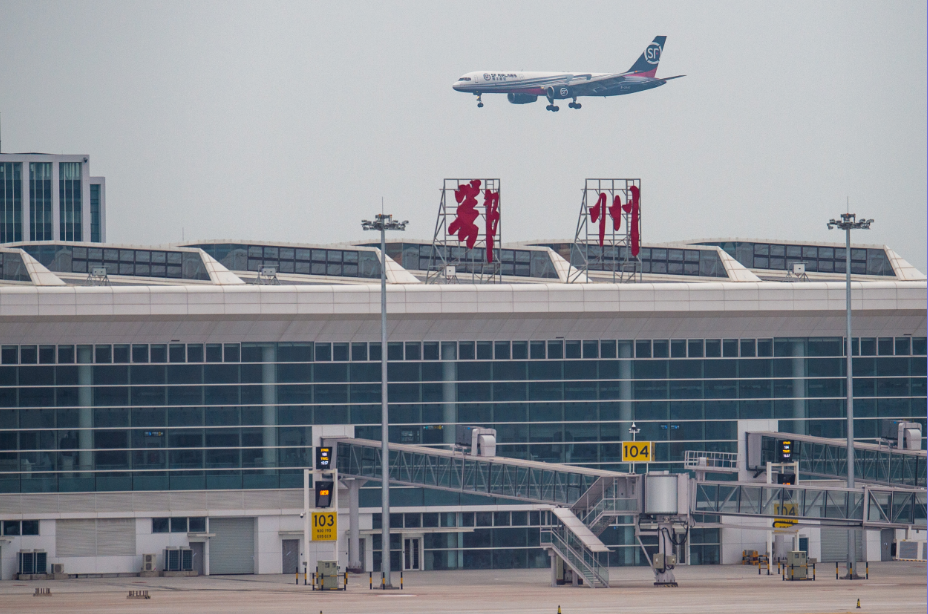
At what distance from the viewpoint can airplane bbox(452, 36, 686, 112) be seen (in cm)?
13800

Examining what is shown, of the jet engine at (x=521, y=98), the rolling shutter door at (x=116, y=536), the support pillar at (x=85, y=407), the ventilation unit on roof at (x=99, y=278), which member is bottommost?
the rolling shutter door at (x=116, y=536)


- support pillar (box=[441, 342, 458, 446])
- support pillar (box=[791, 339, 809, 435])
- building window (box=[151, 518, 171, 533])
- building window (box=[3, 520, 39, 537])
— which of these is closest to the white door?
support pillar (box=[441, 342, 458, 446])

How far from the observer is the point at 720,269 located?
3346 inches

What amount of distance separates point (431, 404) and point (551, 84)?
6982 centimetres

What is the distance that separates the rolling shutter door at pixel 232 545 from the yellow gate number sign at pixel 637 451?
21.7m

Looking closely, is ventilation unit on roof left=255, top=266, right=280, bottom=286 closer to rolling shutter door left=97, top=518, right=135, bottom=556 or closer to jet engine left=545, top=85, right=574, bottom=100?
rolling shutter door left=97, top=518, right=135, bottom=556

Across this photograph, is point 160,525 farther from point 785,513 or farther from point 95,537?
point 785,513

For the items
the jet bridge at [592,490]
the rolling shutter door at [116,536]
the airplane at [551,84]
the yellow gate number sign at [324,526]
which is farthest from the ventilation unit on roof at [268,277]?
the airplane at [551,84]

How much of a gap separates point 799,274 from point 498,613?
46.2m

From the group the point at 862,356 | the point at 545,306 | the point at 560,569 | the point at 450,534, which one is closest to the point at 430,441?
the point at 450,534

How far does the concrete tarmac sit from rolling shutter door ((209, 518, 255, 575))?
268cm

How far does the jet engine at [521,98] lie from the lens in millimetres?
139625

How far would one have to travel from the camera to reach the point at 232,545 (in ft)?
243

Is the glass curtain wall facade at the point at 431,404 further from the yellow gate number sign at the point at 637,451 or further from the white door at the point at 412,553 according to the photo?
the white door at the point at 412,553
